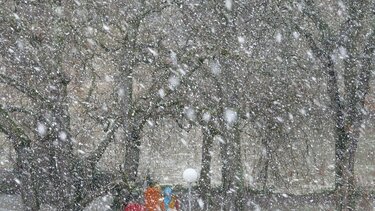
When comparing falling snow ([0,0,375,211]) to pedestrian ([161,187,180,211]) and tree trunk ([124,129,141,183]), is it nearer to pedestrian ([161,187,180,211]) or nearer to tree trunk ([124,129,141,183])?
tree trunk ([124,129,141,183])

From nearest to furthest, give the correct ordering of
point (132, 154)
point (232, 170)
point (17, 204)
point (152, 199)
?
point (232, 170) < point (132, 154) < point (152, 199) < point (17, 204)

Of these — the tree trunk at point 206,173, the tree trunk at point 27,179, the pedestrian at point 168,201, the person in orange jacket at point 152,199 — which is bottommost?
the tree trunk at point 27,179

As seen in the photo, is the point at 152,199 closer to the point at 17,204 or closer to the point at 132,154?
the point at 132,154

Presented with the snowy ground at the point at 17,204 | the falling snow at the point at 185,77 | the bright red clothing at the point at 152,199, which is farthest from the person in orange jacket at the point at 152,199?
the snowy ground at the point at 17,204

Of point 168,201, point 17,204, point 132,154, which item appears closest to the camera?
point 132,154

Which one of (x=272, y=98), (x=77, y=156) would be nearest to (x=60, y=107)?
(x=77, y=156)

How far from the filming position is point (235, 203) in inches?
444

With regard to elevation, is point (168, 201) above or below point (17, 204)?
below

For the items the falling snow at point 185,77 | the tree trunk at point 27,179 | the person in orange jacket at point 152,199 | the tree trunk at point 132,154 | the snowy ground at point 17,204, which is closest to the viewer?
the falling snow at point 185,77

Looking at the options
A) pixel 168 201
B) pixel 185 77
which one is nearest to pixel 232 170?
pixel 185 77

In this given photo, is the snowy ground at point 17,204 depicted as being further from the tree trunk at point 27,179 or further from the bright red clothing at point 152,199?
the tree trunk at point 27,179

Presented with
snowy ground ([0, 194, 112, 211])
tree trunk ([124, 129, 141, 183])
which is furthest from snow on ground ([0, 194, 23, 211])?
tree trunk ([124, 129, 141, 183])

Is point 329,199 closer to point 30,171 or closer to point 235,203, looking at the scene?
point 235,203

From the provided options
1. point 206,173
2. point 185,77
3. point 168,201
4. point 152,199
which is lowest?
point 152,199
